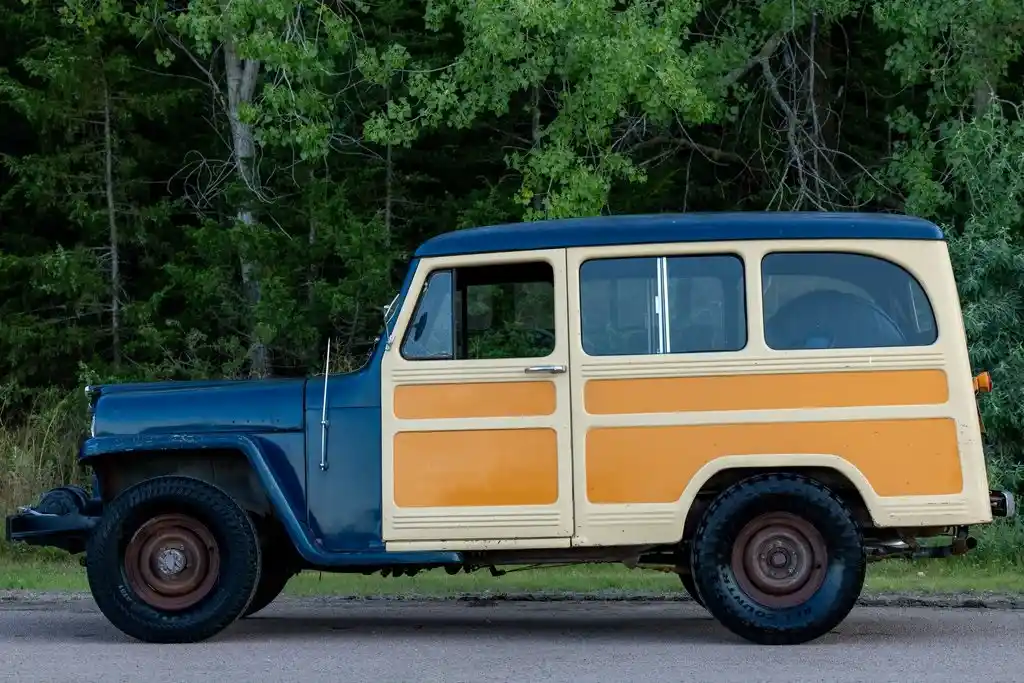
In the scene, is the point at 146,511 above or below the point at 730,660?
above

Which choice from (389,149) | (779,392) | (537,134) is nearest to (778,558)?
(779,392)

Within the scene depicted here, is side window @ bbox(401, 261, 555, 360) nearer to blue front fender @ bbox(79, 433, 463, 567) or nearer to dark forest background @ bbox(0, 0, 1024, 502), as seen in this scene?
blue front fender @ bbox(79, 433, 463, 567)

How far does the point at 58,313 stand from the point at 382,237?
5991 mm

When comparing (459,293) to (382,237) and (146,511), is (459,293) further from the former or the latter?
(382,237)

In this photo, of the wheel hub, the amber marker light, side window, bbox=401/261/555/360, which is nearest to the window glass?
side window, bbox=401/261/555/360

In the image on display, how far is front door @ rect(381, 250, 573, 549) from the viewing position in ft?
32.3

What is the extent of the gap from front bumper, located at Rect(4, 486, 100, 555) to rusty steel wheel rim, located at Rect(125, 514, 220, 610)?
1.12 feet

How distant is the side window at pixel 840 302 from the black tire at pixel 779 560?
32.7 inches

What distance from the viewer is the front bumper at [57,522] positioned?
10.2 meters

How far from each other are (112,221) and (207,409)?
15006 mm

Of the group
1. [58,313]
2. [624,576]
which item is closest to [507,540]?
[624,576]

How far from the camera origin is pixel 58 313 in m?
25.4

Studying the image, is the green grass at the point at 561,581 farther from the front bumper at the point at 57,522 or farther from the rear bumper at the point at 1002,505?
the front bumper at the point at 57,522

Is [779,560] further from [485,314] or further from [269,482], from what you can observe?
[269,482]
